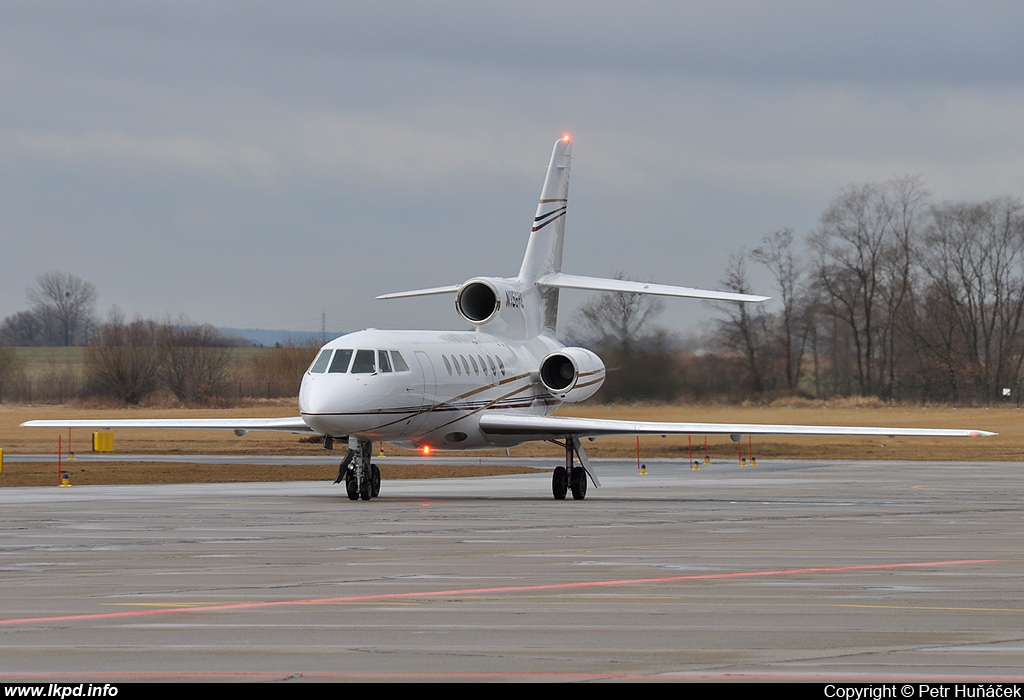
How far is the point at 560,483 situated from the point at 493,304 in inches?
235

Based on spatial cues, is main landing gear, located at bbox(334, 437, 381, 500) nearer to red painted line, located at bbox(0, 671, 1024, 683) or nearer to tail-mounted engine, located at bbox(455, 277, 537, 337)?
tail-mounted engine, located at bbox(455, 277, 537, 337)

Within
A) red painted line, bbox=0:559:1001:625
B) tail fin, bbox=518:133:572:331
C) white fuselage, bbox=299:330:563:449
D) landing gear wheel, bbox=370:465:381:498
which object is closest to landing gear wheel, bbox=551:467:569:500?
white fuselage, bbox=299:330:563:449

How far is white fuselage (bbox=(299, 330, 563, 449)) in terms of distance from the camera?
84.3 ft

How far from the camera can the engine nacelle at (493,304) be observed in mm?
33094

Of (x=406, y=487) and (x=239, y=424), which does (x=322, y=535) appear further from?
(x=406, y=487)

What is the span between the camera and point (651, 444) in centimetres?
5728

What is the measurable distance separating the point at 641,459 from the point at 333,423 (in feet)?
83.3

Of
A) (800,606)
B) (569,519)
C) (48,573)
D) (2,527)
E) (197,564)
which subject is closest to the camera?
(800,606)

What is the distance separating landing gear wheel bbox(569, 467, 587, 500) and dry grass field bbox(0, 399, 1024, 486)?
10253 mm

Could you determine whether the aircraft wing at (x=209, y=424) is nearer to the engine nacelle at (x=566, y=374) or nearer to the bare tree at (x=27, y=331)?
the engine nacelle at (x=566, y=374)

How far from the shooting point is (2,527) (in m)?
20.0

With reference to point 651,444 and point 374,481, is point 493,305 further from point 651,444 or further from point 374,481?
point 651,444

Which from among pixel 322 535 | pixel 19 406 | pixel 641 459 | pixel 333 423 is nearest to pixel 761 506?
pixel 333 423

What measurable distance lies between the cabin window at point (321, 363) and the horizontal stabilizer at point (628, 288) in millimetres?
7610
